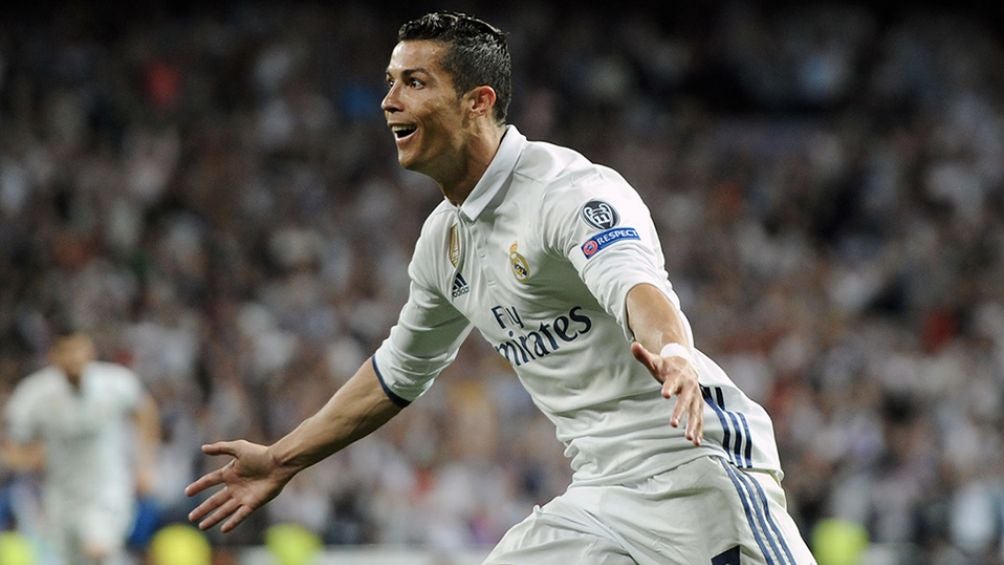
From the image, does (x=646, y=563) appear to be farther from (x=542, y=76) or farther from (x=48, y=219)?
(x=542, y=76)

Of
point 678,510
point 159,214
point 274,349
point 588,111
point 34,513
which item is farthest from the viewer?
point 588,111

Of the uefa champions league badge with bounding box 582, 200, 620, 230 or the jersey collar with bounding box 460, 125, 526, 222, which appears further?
the jersey collar with bounding box 460, 125, 526, 222

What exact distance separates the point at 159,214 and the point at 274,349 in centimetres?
182

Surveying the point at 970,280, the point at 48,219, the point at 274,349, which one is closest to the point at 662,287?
the point at 274,349

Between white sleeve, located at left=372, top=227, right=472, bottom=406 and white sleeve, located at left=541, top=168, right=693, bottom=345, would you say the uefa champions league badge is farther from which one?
white sleeve, located at left=372, top=227, right=472, bottom=406

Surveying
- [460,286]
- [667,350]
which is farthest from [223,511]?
[667,350]

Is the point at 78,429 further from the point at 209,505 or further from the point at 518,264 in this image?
the point at 518,264

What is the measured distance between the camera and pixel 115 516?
964cm

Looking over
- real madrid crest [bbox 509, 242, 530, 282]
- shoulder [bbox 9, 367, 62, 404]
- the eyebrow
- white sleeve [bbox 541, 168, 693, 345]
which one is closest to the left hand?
white sleeve [bbox 541, 168, 693, 345]

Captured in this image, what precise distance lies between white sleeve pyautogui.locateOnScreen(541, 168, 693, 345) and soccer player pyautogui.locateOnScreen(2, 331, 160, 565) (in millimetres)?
6164

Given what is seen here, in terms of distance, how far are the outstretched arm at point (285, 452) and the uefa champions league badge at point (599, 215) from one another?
1.09 meters

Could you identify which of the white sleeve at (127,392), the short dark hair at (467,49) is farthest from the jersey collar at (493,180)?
the white sleeve at (127,392)

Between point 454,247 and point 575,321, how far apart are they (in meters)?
0.48

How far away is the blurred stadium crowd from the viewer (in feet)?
37.3
